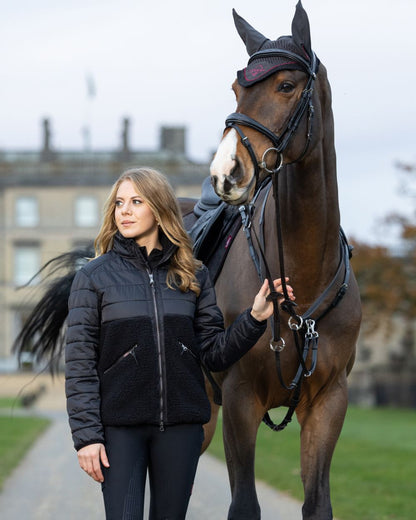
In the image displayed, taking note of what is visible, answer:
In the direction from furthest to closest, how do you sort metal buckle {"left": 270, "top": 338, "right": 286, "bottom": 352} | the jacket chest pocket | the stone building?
the stone building
metal buckle {"left": 270, "top": 338, "right": 286, "bottom": 352}
the jacket chest pocket

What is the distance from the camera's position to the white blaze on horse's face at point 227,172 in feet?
13.1

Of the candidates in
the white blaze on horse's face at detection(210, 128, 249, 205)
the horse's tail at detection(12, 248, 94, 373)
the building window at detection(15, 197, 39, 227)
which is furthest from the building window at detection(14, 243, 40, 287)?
the white blaze on horse's face at detection(210, 128, 249, 205)

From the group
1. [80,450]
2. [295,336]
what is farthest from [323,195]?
[80,450]

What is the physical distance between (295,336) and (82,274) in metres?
1.17

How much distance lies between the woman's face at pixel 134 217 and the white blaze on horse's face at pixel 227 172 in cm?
41

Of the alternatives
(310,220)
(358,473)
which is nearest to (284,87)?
(310,220)

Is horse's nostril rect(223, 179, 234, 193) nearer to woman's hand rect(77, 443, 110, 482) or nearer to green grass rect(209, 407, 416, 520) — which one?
woman's hand rect(77, 443, 110, 482)

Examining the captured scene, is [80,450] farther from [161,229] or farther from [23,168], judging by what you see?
[23,168]

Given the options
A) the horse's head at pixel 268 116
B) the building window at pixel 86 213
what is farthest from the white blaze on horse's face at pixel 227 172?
the building window at pixel 86 213

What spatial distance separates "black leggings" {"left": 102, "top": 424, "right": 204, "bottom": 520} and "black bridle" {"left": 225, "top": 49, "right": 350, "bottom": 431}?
28.2 inches

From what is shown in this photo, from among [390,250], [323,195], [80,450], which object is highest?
[323,195]

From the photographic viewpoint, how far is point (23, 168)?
63.0 metres

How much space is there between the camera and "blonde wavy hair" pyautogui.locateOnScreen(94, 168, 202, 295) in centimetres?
427

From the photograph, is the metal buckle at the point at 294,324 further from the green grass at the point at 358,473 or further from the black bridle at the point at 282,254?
the green grass at the point at 358,473
